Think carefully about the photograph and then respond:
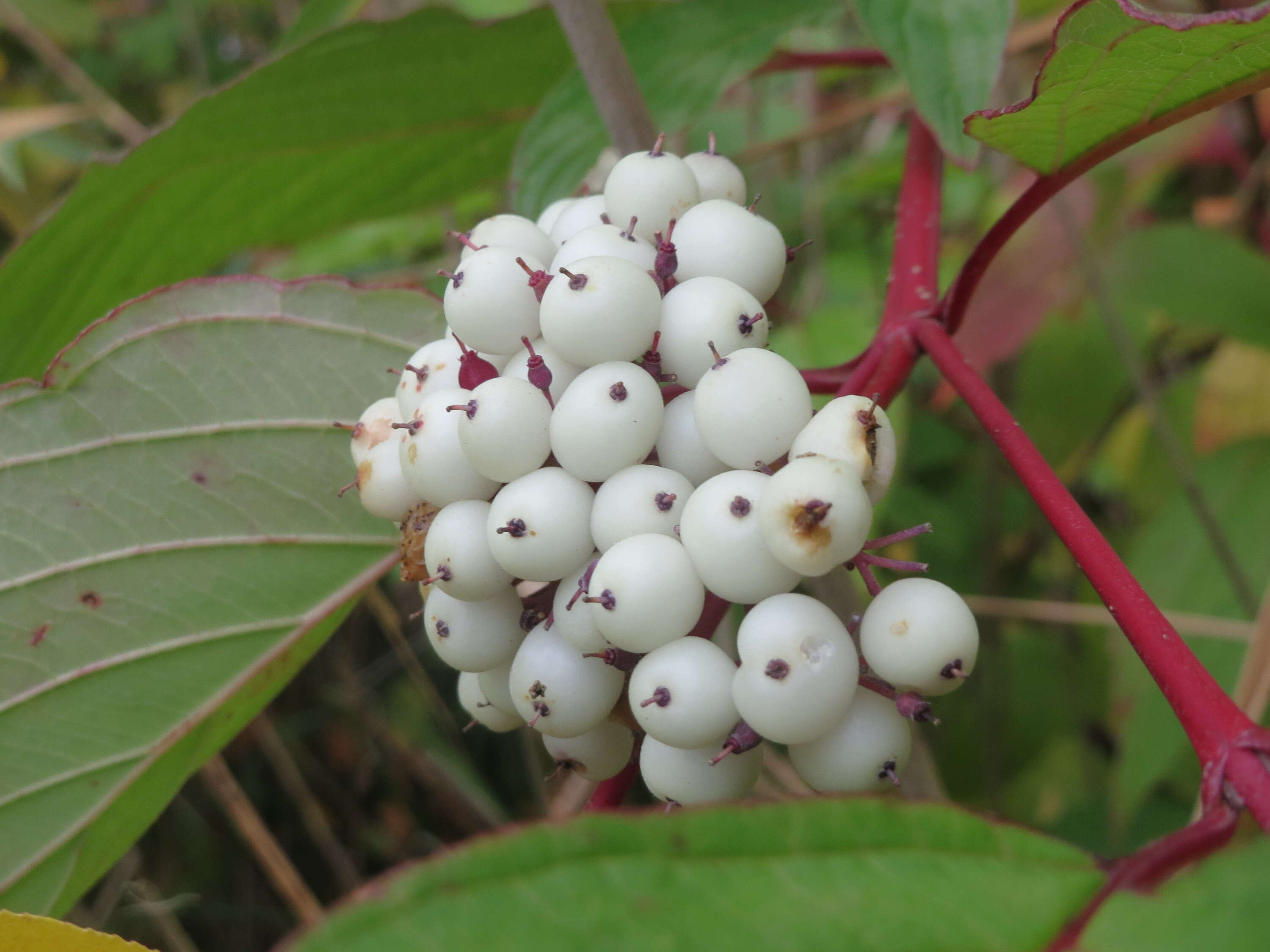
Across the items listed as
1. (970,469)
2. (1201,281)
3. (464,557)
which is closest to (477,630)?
(464,557)

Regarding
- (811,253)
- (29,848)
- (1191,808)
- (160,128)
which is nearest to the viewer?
(29,848)

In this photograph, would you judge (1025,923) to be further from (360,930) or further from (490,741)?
(490,741)

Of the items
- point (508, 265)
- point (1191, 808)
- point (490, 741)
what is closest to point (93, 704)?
point (508, 265)

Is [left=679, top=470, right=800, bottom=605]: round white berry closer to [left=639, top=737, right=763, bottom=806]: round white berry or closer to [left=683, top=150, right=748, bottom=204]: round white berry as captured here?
[left=639, top=737, right=763, bottom=806]: round white berry

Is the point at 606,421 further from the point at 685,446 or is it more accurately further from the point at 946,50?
the point at 946,50

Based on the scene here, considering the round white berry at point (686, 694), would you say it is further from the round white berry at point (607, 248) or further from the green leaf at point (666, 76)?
the green leaf at point (666, 76)

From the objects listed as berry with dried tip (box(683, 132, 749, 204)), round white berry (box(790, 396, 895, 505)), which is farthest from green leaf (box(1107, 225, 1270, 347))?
round white berry (box(790, 396, 895, 505))

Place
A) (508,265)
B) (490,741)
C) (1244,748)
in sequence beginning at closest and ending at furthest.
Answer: (1244,748) < (508,265) < (490,741)
